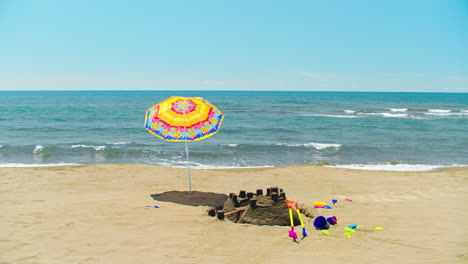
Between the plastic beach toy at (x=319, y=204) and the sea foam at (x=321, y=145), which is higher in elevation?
the sea foam at (x=321, y=145)

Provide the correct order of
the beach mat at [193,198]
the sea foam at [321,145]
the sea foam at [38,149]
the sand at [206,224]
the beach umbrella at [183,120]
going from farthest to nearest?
the sea foam at [321,145] < the sea foam at [38,149] < the beach umbrella at [183,120] < the beach mat at [193,198] < the sand at [206,224]

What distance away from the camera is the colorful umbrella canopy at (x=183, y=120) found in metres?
8.09

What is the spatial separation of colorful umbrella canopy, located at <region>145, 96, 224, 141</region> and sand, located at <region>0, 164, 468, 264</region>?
1.74 metres

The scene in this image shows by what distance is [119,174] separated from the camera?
11086 mm

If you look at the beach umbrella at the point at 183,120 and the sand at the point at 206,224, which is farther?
the beach umbrella at the point at 183,120

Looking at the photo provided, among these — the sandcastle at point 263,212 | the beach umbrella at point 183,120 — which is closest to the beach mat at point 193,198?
the beach umbrella at point 183,120

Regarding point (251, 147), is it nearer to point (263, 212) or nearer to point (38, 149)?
point (38, 149)

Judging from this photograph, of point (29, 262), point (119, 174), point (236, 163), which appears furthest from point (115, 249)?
point (236, 163)

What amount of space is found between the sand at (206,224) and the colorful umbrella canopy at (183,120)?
5.70 feet

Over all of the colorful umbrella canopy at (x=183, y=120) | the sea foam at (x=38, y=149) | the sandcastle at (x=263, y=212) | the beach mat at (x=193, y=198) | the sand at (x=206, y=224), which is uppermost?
the colorful umbrella canopy at (x=183, y=120)

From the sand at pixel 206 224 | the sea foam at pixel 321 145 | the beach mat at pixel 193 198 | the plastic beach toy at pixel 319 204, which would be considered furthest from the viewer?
the sea foam at pixel 321 145

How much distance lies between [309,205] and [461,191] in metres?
4.98

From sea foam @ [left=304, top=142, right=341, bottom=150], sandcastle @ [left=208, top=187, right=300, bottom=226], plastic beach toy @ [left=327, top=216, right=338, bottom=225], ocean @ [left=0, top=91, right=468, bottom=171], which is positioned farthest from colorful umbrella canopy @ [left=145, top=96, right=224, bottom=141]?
sea foam @ [left=304, top=142, right=341, bottom=150]

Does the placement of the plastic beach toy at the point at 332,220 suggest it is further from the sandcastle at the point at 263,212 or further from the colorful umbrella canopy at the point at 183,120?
the colorful umbrella canopy at the point at 183,120
